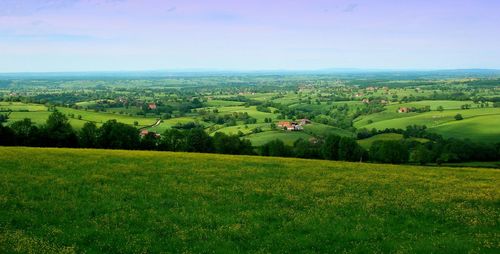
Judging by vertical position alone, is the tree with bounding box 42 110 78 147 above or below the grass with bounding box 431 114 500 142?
above

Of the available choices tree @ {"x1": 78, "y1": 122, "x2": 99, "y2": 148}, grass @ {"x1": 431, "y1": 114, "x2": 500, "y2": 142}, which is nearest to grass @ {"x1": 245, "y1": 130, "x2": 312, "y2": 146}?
grass @ {"x1": 431, "y1": 114, "x2": 500, "y2": 142}

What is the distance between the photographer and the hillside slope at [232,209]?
17.3 m

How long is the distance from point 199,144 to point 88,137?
18.2m

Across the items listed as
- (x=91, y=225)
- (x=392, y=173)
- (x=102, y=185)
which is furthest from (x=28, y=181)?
(x=392, y=173)

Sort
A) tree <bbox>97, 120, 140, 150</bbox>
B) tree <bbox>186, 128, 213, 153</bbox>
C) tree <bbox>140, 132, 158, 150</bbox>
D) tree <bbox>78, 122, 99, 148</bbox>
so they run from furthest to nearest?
tree <bbox>186, 128, 213, 153</bbox>
tree <bbox>140, 132, 158, 150</bbox>
tree <bbox>97, 120, 140, 150</bbox>
tree <bbox>78, 122, 99, 148</bbox>

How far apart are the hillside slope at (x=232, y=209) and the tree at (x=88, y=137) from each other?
3500 cm

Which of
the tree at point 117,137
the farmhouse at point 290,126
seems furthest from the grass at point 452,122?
the tree at point 117,137

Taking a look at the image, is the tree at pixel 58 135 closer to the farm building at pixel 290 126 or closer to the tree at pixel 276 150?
the tree at pixel 276 150

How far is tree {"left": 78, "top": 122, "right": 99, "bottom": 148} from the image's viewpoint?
68.7m

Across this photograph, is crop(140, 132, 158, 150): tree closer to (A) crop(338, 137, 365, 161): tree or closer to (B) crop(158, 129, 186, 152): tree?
(B) crop(158, 129, 186, 152): tree

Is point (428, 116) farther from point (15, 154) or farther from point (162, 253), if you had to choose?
point (162, 253)

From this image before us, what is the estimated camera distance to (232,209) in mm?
22047

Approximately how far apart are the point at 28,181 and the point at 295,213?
50.8 feet

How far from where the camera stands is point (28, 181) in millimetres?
25984
